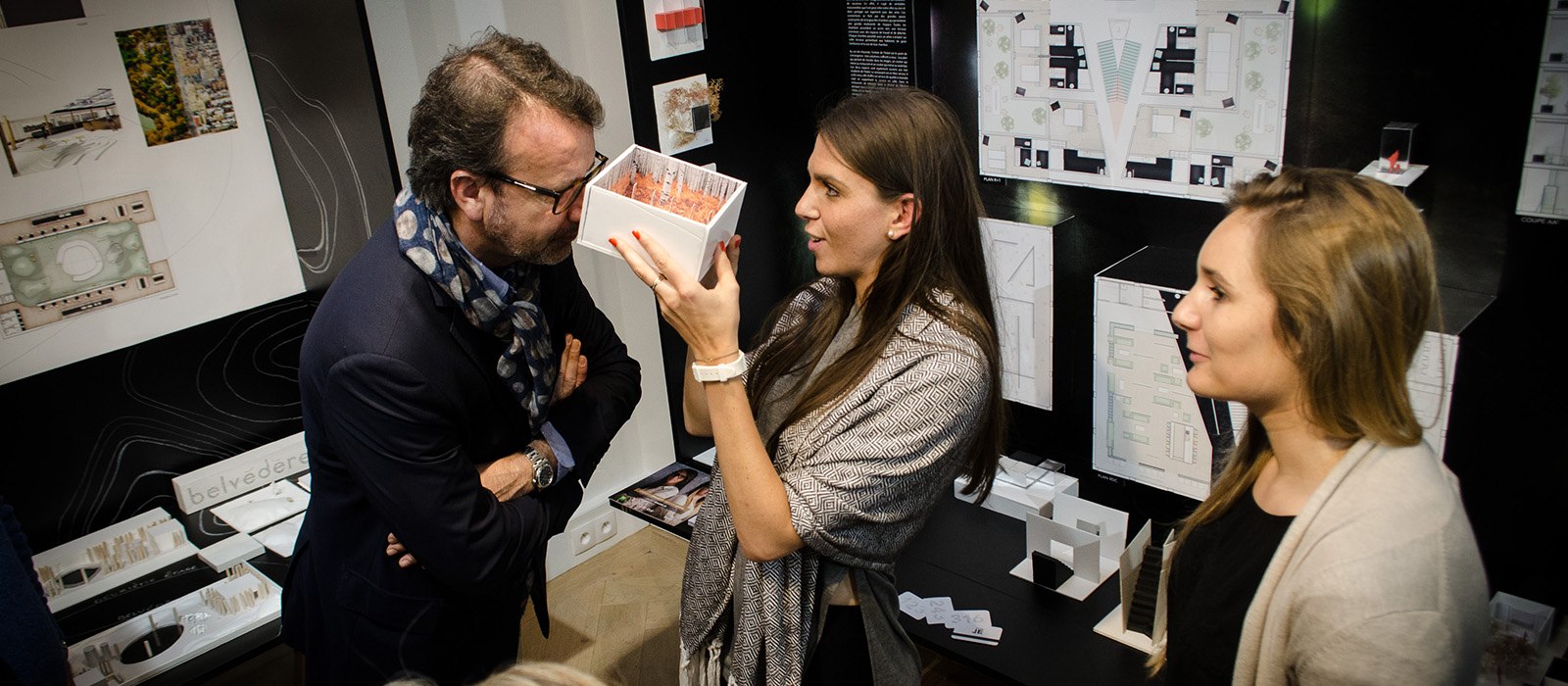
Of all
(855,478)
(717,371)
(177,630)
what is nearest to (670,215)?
(717,371)

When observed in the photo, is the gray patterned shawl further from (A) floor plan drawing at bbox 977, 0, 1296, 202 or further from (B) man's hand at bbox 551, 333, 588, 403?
(A) floor plan drawing at bbox 977, 0, 1296, 202

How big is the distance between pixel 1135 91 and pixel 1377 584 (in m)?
2.08

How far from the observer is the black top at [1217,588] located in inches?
65.9

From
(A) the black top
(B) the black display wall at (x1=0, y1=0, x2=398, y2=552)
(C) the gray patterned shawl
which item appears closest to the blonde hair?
(A) the black top

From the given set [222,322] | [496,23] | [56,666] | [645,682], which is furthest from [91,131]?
[645,682]

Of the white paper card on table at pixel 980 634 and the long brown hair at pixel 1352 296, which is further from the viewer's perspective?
the white paper card on table at pixel 980 634

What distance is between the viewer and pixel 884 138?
6.79ft

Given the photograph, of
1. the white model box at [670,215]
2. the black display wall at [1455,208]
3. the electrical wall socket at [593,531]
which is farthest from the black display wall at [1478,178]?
the electrical wall socket at [593,531]

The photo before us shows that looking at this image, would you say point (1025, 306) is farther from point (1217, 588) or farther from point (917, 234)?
point (1217, 588)

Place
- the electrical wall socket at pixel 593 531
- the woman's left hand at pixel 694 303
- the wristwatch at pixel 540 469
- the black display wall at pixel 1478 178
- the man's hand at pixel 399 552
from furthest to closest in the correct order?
1. the electrical wall socket at pixel 593 531
2. the black display wall at pixel 1478 178
3. the wristwatch at pixel 540 469
4. the man's hand at pixel 399 552
5. the woman's left hand at pixel 694 303

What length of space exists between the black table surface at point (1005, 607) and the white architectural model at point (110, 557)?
2.26 meters

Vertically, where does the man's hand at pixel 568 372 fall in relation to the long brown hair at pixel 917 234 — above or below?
below

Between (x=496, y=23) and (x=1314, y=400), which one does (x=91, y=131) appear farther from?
(x=1314, y=400)

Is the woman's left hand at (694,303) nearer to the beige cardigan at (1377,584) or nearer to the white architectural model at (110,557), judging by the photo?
the beige cardigan at (1377,584)
